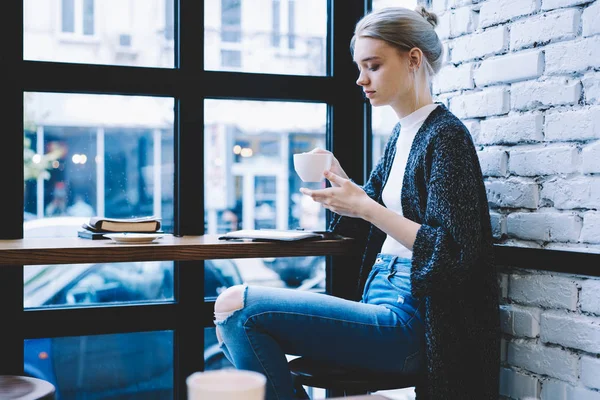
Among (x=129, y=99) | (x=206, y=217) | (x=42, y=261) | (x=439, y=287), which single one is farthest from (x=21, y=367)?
(x=439, y=287)

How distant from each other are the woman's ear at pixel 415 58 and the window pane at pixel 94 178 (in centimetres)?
89

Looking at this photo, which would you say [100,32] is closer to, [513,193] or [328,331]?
[328,331]

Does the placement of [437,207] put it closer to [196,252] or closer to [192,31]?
[196,252]

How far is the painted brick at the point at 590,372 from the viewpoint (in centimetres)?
163

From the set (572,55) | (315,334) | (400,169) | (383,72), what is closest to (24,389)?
(315,334)

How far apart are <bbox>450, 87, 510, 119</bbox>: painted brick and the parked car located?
97 cm

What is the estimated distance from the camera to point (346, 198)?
1.78 meters

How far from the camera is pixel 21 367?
220cm

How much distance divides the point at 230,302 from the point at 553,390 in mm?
859

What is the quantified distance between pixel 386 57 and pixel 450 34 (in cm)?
36

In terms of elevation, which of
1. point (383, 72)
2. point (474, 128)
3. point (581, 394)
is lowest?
point (581, 394)

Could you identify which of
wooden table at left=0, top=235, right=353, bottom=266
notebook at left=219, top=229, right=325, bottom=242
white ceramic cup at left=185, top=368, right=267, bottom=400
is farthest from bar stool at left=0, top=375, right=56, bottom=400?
white ceramic cup at left=185, top=368, right=267, bottom=400

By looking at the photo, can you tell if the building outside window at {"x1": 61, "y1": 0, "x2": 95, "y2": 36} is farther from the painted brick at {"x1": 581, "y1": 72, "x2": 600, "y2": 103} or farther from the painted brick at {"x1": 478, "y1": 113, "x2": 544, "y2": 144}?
the painted brick at {"x1": 581, "y1": 72, "x2": 600, "y2": 103}

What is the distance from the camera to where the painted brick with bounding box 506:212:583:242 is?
66.6 inches
